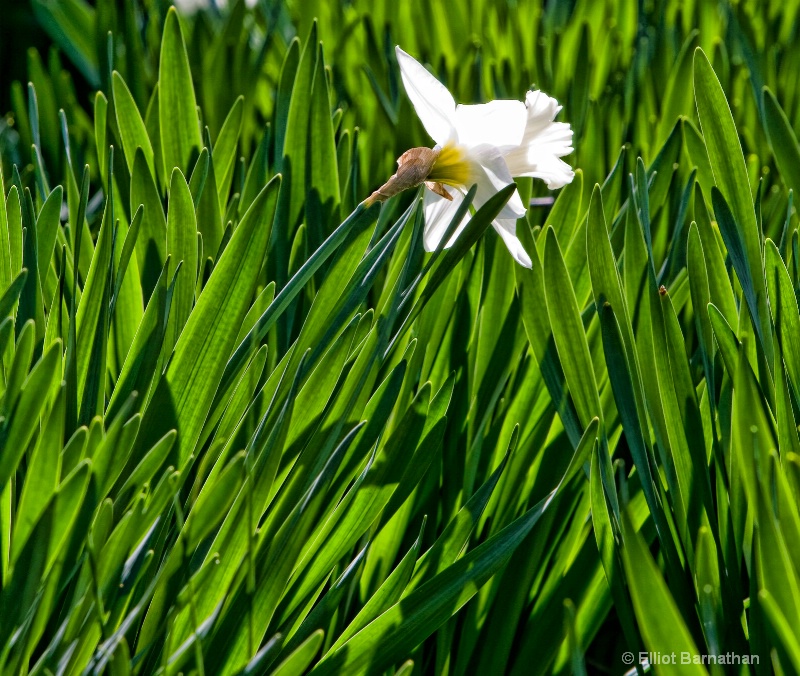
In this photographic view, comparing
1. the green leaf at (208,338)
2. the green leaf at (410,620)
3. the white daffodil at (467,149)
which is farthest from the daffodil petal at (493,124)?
the green leaf at (410,620)

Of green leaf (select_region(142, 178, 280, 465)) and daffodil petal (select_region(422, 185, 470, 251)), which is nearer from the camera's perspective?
green leaf (select_region(142, 178, 280, 465))

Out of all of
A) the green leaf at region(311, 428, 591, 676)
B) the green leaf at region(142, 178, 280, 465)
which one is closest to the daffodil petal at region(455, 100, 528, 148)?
the green leaf at region(142, 178, 280, 465)

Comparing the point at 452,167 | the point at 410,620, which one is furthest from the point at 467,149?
the point at 410,620

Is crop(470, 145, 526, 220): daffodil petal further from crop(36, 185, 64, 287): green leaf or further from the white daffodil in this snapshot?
crop(36, 185, 64, 287): green leaf

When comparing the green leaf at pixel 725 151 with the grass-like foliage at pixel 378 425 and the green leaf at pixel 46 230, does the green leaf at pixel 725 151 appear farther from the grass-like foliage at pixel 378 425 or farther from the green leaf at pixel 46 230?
the green leaf at pixel 46 230

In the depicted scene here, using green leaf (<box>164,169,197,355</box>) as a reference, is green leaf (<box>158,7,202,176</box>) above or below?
above

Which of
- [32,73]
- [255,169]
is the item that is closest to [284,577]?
[255,169]
